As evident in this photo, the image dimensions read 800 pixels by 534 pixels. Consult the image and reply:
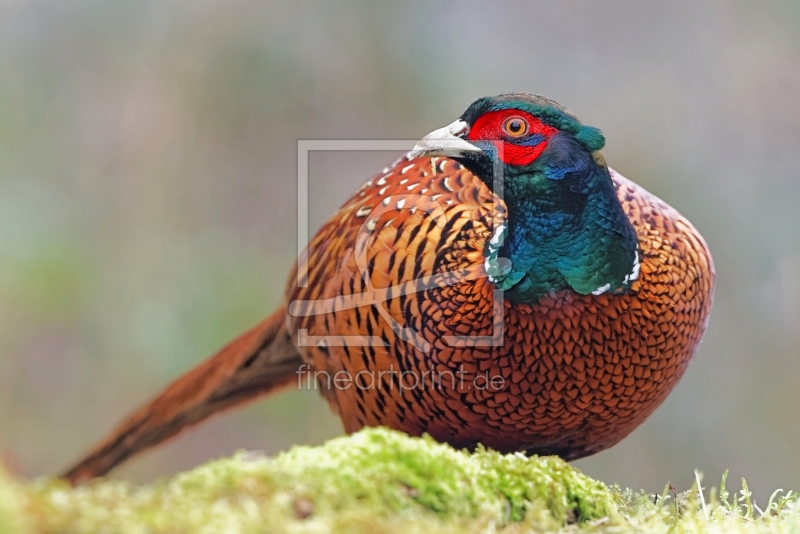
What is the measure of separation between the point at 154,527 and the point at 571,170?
157cm

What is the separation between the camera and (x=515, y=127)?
2.18 metres

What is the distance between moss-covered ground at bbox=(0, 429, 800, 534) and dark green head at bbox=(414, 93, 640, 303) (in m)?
0.64

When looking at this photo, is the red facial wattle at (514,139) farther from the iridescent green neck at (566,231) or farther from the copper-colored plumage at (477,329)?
the copper-colored plumage at (477,329)

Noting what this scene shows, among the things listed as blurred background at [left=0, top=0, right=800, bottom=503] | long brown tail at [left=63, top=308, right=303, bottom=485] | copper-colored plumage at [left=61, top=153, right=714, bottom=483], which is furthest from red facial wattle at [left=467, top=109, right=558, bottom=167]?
blurred background at [left=0, top=0, right=800, bottom=503]

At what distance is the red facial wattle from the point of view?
217 centimetres

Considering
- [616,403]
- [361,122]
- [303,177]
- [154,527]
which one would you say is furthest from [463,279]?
[361,122]

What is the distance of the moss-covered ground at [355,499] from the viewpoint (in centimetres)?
102

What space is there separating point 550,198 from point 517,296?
1.02 ft

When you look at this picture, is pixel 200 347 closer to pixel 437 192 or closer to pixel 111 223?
pixel 111 223

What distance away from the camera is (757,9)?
16.3 feet

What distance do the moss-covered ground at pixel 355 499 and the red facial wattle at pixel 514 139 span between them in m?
0.90
